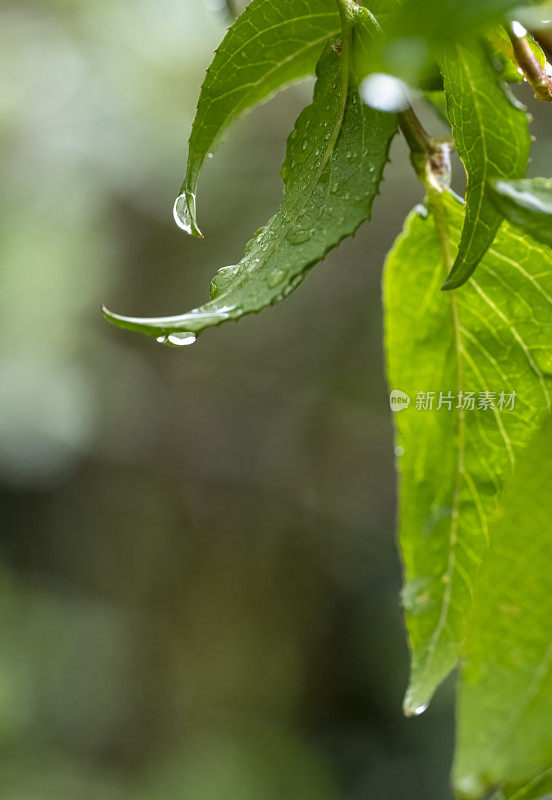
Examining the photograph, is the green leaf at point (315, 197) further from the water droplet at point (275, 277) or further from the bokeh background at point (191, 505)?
the bokeh background at point (191, 505)

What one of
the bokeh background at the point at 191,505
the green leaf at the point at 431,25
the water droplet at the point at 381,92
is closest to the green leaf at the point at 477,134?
the water droplet at the point at 381,92

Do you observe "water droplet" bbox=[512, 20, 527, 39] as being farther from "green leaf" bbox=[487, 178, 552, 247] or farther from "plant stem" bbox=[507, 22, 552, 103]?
"green leaf" bbox=[487, 178, 552, 247]

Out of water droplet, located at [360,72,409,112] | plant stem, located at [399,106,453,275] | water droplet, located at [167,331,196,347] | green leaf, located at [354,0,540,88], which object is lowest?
water droplet, located at [167,331,196,347]

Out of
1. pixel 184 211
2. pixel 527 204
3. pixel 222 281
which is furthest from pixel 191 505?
pixel 527 204

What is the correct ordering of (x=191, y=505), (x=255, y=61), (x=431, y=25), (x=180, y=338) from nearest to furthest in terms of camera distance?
(x=431, y=25), (x=180, y=338), (x=255, y=61), (x=191, y=505)

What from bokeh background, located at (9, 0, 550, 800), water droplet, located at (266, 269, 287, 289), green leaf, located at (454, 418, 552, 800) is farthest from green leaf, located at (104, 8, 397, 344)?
bokeh background, located at (9, 0, 550, 800)

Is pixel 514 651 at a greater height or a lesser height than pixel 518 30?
lesser

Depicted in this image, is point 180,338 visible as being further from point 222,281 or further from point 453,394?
point 453,394
